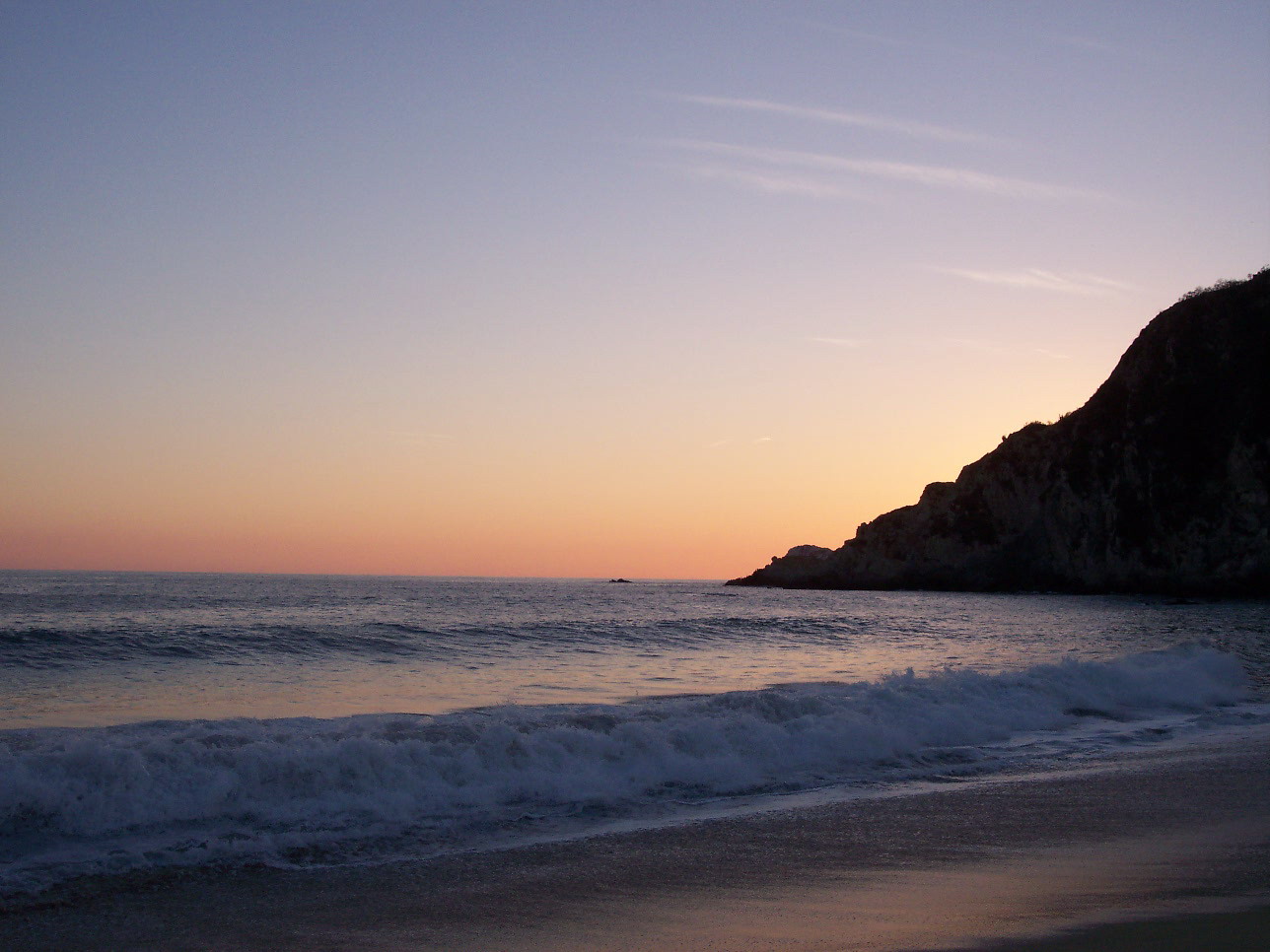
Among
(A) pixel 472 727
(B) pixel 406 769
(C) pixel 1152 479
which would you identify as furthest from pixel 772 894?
(C) pixel 1152 479

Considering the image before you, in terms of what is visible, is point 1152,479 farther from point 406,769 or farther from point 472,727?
point 406,769

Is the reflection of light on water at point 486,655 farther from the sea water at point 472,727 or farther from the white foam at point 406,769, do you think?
the white foam at point 406,769

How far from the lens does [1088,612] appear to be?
134ft

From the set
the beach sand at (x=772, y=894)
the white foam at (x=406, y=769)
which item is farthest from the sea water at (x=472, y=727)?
the beach sand at (x=772, y=894)

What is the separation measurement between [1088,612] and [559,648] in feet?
92.5

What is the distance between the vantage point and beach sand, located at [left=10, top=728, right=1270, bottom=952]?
4715mm

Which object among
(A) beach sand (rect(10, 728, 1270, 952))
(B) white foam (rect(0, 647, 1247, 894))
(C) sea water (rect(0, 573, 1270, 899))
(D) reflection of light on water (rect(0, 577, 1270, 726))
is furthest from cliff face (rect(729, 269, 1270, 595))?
(A) beach sand (rect(10, 728, 1270, 952))

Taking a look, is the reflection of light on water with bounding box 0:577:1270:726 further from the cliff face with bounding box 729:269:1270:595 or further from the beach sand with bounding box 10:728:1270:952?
the cliff face with bounding box 729:269:1270:595

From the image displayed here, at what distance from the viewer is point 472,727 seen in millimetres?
9539

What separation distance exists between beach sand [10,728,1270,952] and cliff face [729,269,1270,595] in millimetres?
55056

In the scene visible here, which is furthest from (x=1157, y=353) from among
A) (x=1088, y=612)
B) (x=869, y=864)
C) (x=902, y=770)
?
(x=869, y=864)

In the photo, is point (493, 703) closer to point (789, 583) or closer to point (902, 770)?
point (902, 770)

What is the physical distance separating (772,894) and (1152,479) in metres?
62.4

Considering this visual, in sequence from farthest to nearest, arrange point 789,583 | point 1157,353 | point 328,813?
point 789,583 < point 1157,353 < point 328,813
